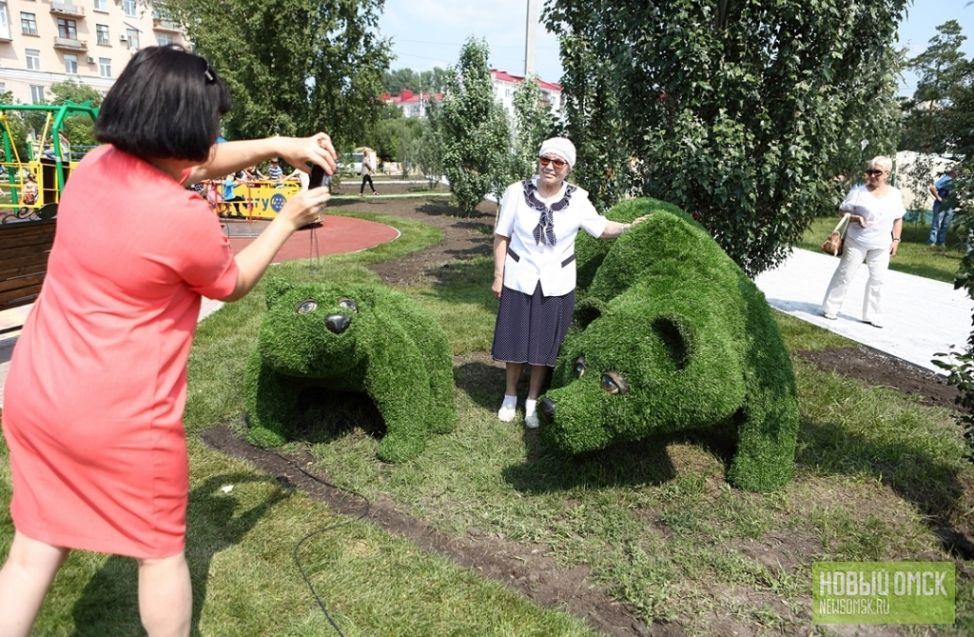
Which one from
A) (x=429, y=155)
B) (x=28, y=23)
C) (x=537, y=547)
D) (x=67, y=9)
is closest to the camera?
(x=537, y=547)

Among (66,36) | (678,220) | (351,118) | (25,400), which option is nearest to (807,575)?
(678,220)

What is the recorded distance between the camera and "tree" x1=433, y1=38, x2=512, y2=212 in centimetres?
1661

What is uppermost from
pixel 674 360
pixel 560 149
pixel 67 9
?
pixel 67 9

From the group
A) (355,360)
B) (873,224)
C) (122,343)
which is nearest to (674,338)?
(355,360)

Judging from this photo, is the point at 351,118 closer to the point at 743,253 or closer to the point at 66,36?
the point at 743,253

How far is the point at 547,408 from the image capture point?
3318mm

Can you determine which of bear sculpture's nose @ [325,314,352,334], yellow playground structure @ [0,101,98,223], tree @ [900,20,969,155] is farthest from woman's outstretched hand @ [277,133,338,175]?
tree @ [900,20,969,155]

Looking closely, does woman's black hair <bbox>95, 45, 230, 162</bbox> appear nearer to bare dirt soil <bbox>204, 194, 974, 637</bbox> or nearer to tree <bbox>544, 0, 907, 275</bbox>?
bare dirt soil <bbox>204, 194, 974, 637</bbox>

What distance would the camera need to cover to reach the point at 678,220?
4387mm

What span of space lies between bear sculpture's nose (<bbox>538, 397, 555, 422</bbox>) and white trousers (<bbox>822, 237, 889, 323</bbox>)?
6.27 m

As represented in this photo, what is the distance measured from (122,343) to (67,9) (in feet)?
220

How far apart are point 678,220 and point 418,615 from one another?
2.98 metres

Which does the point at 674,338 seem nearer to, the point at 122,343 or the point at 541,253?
the point at 541,253

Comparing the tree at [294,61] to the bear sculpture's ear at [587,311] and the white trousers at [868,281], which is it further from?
the bear sculpture's ear at [587,311]
